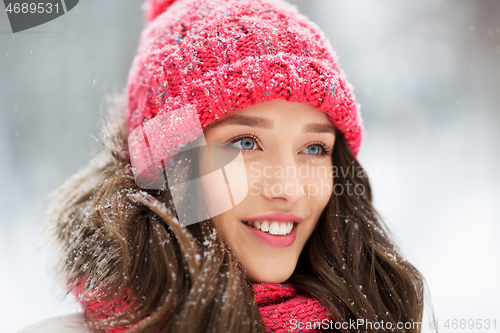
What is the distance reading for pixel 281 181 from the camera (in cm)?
112

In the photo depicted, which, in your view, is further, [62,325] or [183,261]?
[62,325]

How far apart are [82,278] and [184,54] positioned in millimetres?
791

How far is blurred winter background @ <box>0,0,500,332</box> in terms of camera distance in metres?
2.06

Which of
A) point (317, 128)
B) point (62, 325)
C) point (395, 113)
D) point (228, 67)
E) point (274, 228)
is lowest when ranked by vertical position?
point (62, 325)

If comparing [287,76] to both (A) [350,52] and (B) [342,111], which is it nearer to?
(B) [342,111]

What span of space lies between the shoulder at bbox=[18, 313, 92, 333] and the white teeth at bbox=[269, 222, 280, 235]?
64 centimetres

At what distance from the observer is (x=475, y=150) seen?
8.87ft

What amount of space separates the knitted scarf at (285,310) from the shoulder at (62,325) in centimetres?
8

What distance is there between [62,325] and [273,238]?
73 cm

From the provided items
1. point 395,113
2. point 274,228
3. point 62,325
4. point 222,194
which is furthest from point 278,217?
point 395,113

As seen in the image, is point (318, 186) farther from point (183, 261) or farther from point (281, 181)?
point (183, 261)

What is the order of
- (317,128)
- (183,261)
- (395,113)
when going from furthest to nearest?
(395,113), (317,128), (183,261)

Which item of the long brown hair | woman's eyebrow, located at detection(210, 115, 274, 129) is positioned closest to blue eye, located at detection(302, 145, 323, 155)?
the long brown hair

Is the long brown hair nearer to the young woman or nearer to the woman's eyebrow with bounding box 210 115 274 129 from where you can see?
the young woman
